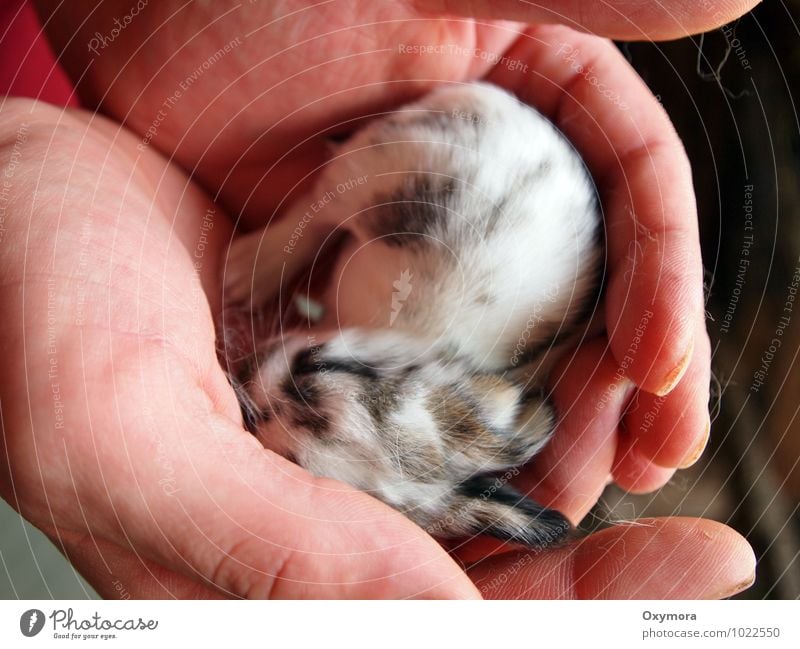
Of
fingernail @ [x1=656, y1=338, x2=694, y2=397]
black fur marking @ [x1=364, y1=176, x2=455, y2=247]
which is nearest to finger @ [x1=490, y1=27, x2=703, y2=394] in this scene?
fingernail @ [x1=656, y1=338, x2=694, y2=397]

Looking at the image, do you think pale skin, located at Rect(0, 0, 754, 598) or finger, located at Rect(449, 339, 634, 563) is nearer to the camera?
pale skin, located at Rect(0, 0, 754, 598)

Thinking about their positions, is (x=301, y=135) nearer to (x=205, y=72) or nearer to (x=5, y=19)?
(x=205, y=72)

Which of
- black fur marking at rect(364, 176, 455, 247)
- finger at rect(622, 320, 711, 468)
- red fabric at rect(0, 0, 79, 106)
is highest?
red fabric at rect(0, 0, 79, 106)

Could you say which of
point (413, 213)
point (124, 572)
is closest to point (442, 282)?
point (413, 213)

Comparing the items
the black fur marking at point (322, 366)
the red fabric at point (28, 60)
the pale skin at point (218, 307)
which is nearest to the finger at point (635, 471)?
the pale skin at point (218, 307)

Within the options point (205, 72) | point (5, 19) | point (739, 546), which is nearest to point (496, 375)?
point (739, 546)

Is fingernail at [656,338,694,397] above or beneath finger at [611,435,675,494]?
above

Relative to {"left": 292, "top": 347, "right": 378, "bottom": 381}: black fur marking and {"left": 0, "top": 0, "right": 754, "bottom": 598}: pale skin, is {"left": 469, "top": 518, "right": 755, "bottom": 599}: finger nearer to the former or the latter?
{"left": 0, "top": 0, "right": 754, "bottom": 598}: pale skin
